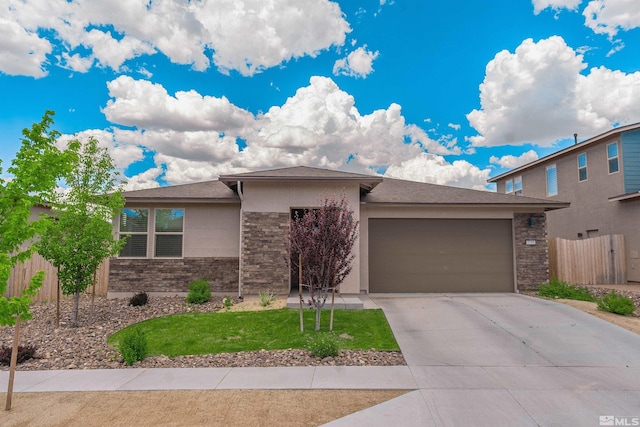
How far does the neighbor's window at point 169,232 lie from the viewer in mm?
12352

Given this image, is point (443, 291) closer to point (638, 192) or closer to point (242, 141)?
point (638, 192)

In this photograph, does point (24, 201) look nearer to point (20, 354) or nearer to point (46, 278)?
point (20, 354)

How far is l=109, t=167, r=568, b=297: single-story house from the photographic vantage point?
12.1 m

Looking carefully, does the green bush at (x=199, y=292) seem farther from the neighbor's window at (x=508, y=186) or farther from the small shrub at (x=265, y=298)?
the neighbor's window at (x=508, y=186)

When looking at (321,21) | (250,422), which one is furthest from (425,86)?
(250,422)

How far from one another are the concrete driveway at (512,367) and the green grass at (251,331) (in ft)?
2.04

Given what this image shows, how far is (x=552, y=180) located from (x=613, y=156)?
3.97 metres

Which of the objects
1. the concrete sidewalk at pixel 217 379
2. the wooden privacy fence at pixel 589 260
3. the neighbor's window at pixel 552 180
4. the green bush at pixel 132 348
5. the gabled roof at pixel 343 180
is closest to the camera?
the concrete sidewalk at pixel 217 379

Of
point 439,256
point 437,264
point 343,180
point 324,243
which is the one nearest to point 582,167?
point 439,256

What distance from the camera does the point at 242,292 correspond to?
11.1 meters

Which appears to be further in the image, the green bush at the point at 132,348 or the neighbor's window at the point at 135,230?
the neighbor's window at the point at 135,230

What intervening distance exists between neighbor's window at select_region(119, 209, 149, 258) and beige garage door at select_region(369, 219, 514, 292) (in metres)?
7.83

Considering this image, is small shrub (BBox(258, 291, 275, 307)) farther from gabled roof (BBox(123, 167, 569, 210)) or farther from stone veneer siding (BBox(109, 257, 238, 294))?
gabled roof (BBox(123, 167, 569, 210))

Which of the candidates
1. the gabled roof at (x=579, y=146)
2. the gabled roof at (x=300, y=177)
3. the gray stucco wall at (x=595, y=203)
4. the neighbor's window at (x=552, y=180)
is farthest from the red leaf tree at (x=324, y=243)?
the neighbor's window at (x=552, y=180)
